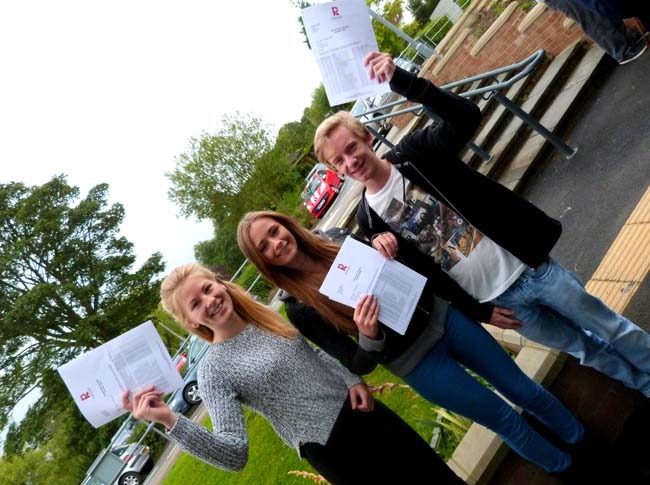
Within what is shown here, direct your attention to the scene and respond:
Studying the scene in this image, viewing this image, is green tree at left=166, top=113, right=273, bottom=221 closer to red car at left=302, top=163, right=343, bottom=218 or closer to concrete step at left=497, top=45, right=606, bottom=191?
red car at left=302, top=163, right=343, bottom=218

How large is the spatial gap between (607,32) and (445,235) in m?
3.69

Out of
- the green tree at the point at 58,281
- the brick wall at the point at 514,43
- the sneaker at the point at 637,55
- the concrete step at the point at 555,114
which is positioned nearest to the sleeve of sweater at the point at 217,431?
the concrete step at the point at 555,114

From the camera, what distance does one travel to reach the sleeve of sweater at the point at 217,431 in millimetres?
1609

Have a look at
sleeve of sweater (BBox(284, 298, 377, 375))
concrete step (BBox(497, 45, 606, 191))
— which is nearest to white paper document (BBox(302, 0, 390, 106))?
sleeve of sweater (BBox(284, 298, 377, 375))

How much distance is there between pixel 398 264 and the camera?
1.88 metres

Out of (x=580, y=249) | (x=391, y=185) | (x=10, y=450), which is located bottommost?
(x=10, y=450)

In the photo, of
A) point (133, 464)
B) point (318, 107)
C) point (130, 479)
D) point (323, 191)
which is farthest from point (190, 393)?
point (318, 107)

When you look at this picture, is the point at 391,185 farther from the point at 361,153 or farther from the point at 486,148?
the point at 486,148

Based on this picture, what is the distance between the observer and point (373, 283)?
1.84 meters

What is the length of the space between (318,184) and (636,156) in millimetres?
14158

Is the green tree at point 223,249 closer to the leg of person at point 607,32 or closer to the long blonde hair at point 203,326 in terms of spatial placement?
the leg of person at point 607,32

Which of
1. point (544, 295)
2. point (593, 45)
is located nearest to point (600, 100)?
point (593, 45)

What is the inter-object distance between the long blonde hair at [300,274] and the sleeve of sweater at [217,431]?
0.51 metres

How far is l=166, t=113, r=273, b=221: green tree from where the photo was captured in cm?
2561
